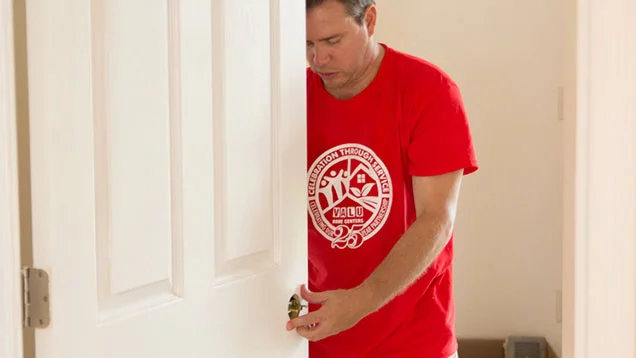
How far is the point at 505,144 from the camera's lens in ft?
10.8

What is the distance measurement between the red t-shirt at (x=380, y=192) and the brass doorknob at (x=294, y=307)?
0.71ft

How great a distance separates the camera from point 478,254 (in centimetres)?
333

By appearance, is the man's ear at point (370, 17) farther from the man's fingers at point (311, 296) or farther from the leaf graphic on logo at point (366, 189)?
the man's fingers at point (311, 296)

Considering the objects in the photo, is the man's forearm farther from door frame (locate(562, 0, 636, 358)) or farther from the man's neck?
door frame (locate(562, 0, 636, 358))

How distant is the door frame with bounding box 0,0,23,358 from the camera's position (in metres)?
0.92

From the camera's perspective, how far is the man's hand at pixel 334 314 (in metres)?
1.54

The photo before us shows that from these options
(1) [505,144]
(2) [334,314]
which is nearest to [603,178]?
(2) [334,314]

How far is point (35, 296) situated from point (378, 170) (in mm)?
917

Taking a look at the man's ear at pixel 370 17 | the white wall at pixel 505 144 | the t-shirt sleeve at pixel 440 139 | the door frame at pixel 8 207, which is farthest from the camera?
the white wall at pixel 505 144

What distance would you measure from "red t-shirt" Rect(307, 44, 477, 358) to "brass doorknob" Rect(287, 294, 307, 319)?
0.22 m

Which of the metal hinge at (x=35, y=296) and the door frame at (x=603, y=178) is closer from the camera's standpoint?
the door frame at (x=603, y=178)

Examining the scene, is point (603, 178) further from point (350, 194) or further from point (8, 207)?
point (350, 194)

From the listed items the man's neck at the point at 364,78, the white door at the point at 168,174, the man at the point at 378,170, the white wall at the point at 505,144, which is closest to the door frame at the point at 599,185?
the white door at the point at 168,174

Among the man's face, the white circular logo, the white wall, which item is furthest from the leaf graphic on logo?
the white wall
